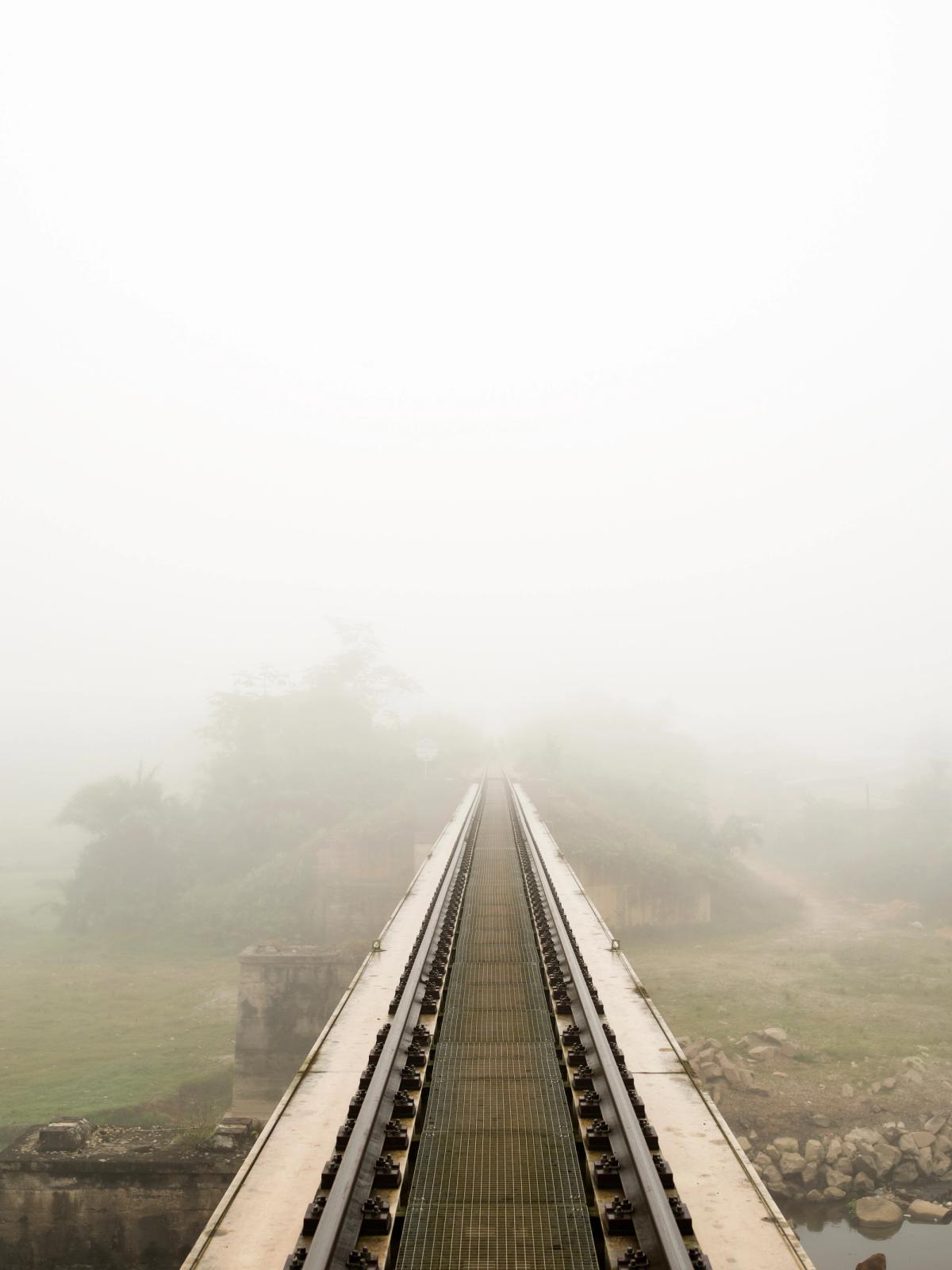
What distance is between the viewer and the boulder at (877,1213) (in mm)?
15547

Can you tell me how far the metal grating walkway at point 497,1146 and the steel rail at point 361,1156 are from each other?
37 cm

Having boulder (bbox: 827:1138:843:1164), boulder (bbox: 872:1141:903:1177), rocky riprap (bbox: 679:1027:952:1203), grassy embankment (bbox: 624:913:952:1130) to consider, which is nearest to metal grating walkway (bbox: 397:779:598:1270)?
rocky riprap (bbox: 679:1027:952:1203)

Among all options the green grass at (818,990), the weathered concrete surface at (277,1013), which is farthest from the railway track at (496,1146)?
the green grass at (818,990)

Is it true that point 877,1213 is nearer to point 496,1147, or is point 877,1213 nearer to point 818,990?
point 496,1147

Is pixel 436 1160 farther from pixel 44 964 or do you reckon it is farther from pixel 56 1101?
pixel 44 964

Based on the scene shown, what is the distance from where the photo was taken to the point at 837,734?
457 feet

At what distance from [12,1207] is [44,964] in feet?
84.5

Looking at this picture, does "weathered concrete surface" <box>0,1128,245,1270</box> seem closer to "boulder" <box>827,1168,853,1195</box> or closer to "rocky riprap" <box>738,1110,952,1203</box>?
"rocky riprap" <box>738,1110,952,1203</box>

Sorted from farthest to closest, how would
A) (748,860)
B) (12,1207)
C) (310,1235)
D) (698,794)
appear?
(698,794), (748,860), (12,1207), (310,1235)

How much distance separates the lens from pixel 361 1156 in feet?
18.3

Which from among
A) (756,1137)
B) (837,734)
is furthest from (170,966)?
(837,734)

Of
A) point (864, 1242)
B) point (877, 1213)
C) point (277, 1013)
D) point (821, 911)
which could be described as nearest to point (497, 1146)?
point (864, 1242)

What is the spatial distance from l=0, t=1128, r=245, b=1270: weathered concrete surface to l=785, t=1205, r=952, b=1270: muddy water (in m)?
11.1

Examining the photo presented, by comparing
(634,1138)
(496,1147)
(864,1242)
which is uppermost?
(634,1138)
